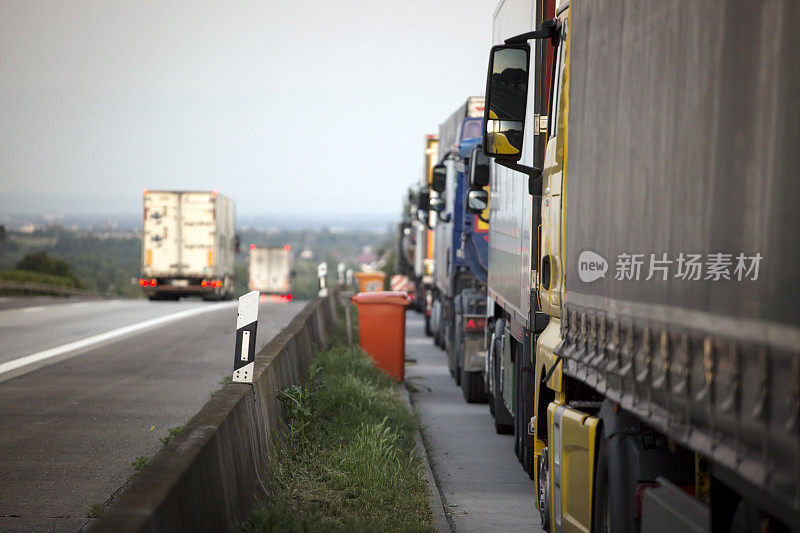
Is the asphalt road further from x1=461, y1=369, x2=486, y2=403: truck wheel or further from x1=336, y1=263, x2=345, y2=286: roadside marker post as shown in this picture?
x1=336, y1=263, x2=345, y2=286: roadside marker post

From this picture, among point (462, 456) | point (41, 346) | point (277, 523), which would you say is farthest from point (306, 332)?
point (277, 523)

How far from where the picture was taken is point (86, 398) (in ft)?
39.7

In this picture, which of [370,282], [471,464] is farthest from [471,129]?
[370,282]

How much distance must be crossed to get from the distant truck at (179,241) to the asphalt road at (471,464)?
2436 centimetres

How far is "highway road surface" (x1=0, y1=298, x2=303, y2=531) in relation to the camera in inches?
307

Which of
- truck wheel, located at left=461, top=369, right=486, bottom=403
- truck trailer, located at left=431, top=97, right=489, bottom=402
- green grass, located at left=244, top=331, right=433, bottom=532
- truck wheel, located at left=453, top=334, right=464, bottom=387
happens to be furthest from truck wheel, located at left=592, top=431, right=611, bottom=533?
truck wheel, located at left=453, top=334, right=464, bottom=387

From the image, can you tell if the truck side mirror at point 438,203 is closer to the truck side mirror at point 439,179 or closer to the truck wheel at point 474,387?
the truck side mirror at point 439,179

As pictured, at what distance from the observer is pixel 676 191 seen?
425 centimetres

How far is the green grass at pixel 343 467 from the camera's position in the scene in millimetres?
6988

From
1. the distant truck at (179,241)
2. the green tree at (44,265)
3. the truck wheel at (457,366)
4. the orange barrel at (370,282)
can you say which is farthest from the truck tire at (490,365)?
the green tree at (44,265)

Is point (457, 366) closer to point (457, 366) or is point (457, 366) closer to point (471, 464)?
point (457, 366)

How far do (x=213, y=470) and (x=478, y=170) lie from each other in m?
7.40

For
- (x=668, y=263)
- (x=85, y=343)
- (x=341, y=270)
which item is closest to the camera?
(x=668, y=263)

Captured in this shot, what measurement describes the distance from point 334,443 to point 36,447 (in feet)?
8.04
